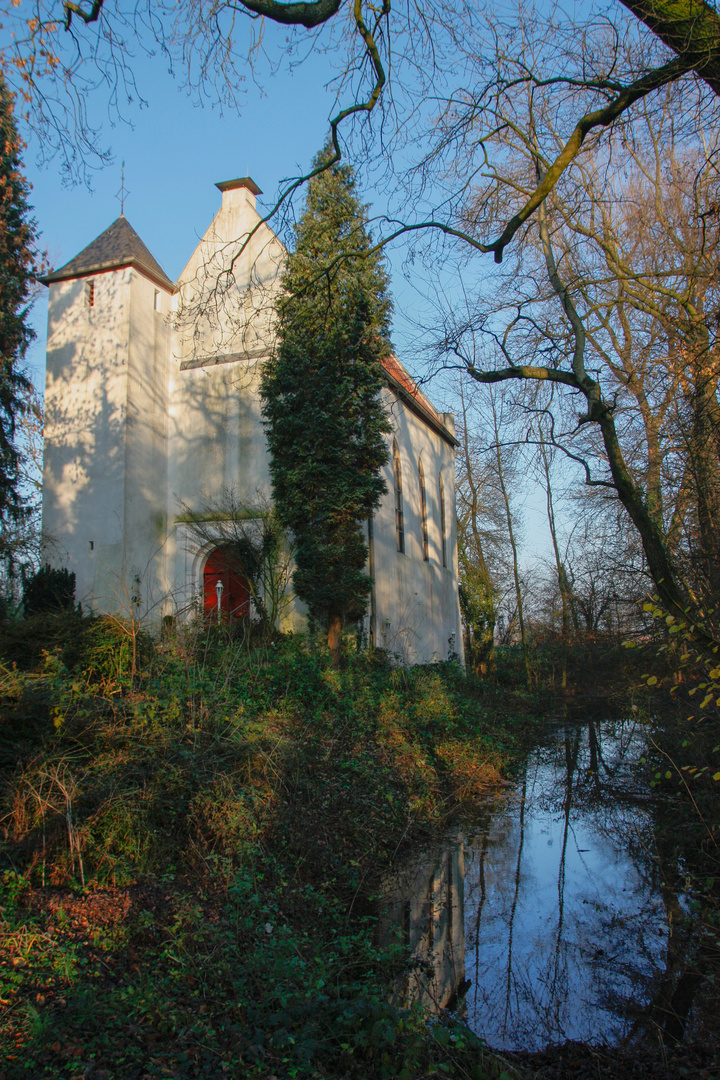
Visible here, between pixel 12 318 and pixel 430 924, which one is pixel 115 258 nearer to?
pixel 12 318

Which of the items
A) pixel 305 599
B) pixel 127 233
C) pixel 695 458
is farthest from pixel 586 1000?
pixel 127 233

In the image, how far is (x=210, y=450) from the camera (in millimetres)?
18000

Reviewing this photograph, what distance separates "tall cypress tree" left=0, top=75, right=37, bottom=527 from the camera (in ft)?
67.1

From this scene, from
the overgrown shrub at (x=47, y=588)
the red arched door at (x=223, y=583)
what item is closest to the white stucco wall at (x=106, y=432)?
the overgrown shrub at (x=47, y=588)

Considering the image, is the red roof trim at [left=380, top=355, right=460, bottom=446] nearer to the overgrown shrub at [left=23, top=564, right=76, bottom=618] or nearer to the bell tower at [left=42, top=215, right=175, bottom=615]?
the bell tower at [left=42, top=215, right=175, bottom=615]

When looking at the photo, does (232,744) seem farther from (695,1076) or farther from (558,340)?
(558,340)

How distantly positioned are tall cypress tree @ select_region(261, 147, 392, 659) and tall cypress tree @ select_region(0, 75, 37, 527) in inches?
381

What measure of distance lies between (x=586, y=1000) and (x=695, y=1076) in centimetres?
115

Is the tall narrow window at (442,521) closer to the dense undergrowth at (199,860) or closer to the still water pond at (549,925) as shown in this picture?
the dense undergrowth at (199,860)

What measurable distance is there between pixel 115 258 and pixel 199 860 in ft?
54.2

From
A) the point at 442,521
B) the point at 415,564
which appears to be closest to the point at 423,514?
the point at 415,564

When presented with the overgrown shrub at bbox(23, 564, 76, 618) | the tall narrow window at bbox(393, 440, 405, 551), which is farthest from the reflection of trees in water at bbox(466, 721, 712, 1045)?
the tall narrow window at bbox(393, 440, 405, 551)

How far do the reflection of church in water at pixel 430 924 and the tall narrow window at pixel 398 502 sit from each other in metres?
12.9

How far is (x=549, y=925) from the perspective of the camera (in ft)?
20.2
